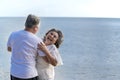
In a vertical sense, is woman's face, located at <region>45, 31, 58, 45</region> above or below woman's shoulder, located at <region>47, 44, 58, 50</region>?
above

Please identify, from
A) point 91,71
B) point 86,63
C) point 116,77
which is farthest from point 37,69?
point 86,63

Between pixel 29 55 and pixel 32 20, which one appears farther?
pixel 29 55

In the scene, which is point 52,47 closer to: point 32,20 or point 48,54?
point 48,54

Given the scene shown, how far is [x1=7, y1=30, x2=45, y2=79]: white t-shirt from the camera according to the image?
3.69 meters

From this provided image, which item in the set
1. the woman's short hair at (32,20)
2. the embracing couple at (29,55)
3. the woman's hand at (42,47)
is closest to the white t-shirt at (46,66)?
the embracing couple at (29,55)

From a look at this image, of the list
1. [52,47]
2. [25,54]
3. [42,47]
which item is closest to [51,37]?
[52,47]

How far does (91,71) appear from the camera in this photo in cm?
2522

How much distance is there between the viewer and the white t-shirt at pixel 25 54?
3691 millimetres

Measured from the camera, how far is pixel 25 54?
370 centimetres

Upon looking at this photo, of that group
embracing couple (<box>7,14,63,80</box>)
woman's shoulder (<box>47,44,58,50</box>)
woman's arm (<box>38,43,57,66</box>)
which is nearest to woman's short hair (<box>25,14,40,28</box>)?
embracing couple (<box>7,14,63,80</box>)

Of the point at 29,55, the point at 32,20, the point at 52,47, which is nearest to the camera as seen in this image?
the point at 32,20

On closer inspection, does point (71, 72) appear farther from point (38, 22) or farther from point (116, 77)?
point (38, 22)

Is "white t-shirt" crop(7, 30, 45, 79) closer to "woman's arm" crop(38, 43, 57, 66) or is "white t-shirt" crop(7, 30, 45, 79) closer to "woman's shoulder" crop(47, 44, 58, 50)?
"woman's arm" crop(38, 43, 57, 66)

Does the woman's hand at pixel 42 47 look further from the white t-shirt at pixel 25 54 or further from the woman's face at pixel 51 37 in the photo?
the woman's face at pixel 51 37
